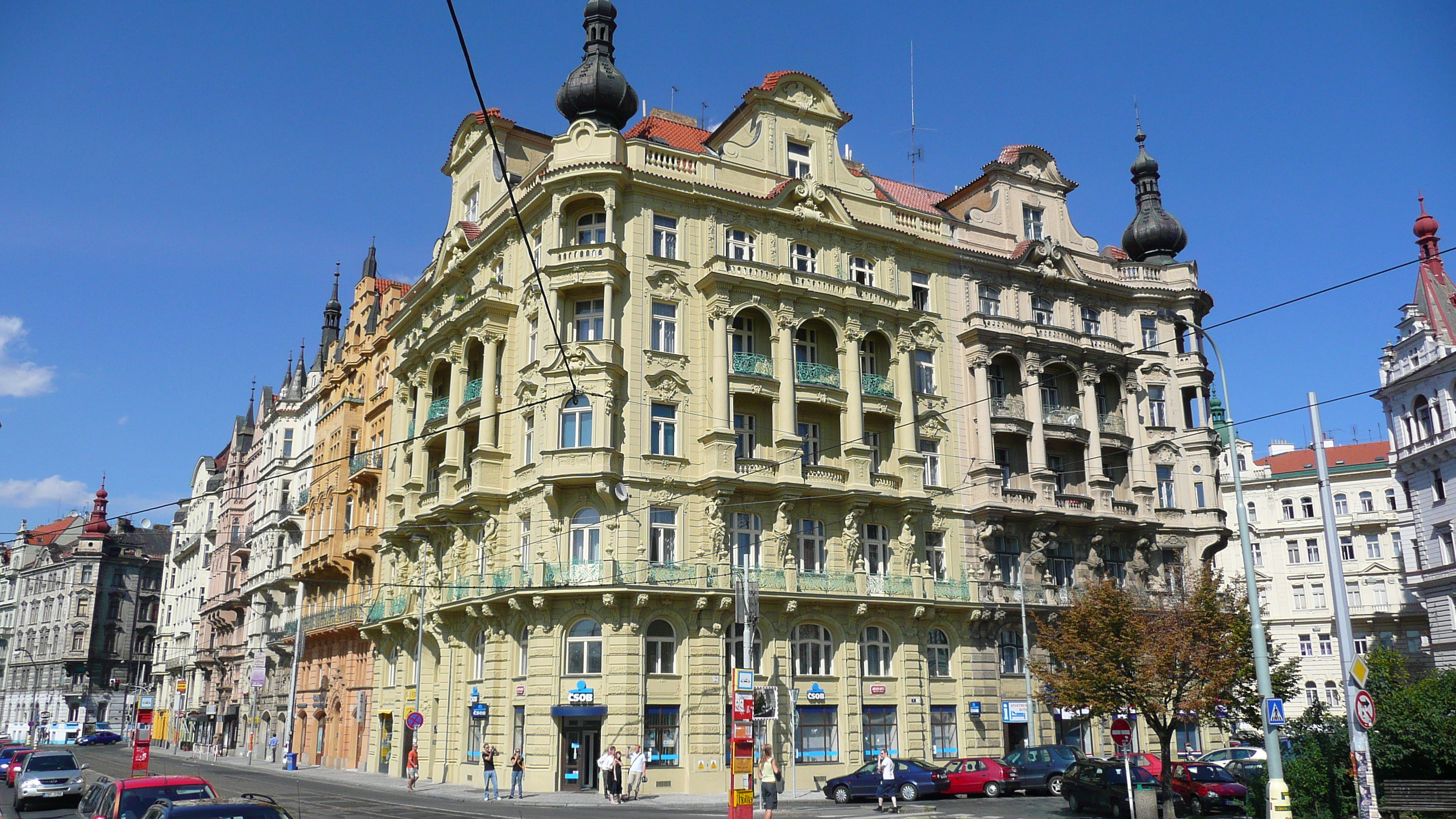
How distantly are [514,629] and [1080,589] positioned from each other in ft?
77.5

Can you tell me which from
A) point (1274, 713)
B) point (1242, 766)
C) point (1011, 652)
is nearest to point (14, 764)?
point (1011, 652)

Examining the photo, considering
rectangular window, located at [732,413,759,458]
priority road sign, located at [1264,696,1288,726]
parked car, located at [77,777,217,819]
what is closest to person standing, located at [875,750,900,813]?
priority road sign, located at [1264,696,1288,726]

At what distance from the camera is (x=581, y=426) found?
38344mm

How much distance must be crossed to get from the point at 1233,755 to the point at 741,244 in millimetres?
25478

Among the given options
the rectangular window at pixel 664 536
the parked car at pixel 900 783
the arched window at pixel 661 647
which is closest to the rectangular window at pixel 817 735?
the parked car at pixel 900 783

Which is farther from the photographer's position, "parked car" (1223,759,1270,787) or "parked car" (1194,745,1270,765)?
"parked car" (1194,745,1270,765)

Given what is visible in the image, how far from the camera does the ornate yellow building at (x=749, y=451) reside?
37.7 meters

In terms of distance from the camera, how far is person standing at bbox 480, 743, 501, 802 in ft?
114

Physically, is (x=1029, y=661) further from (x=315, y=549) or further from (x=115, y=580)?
(x=115, y=580)

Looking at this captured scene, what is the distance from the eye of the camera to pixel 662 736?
36.6 m

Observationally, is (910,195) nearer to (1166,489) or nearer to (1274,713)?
(1166,489)

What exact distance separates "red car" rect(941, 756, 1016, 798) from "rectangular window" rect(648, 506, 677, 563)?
11.7 metres

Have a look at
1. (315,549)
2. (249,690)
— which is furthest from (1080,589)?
(249,690)

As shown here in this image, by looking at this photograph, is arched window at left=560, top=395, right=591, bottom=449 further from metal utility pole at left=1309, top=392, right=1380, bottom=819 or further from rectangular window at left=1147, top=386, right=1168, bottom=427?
rectangular window at left=1147, top=386, right=1168, bottom=427
